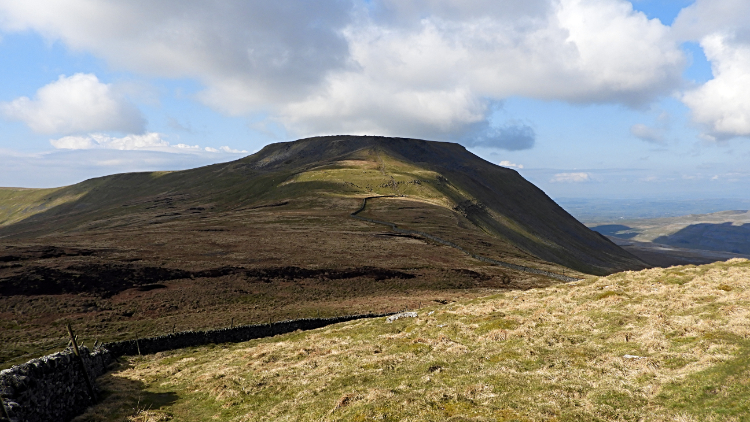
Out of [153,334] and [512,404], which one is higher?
[512,404]

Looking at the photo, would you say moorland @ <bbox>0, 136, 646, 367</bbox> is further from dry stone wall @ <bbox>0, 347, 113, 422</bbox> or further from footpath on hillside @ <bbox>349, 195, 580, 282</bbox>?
dry stone wall @ <bbox>0, 347, 113, 422</bbox>

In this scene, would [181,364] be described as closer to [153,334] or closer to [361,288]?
[153,334]

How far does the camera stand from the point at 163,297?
56.8 meters

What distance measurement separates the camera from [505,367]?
71.2 ft

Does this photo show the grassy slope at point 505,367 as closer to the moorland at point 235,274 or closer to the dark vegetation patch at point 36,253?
the moorland at point 235,274

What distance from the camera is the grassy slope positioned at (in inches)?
634

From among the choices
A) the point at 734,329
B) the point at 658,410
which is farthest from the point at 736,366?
the point at 734,329

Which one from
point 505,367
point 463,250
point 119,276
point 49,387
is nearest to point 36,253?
point 119,276

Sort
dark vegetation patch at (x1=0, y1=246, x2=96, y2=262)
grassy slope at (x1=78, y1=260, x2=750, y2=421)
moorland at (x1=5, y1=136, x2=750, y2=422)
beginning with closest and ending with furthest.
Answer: grassy slope at (x1=78, y1=260, x2=750, y2=421) < moorland at (x1=5, y1=136, x2=750, y2=422) < dark vegetation patch at (x1=0, y1=246, x2=96, y2=262)

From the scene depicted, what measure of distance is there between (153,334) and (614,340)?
4342 cm

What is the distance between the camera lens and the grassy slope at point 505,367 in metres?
16.1

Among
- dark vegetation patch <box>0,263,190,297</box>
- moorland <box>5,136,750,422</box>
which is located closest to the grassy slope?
moorland <box>5,136,750,422</box>

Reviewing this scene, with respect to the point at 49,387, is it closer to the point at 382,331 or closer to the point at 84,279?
the point at 382,331

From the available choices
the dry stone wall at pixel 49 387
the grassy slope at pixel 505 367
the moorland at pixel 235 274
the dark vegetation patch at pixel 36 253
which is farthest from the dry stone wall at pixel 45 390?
the dark vegetation patch at pixel 36 253
